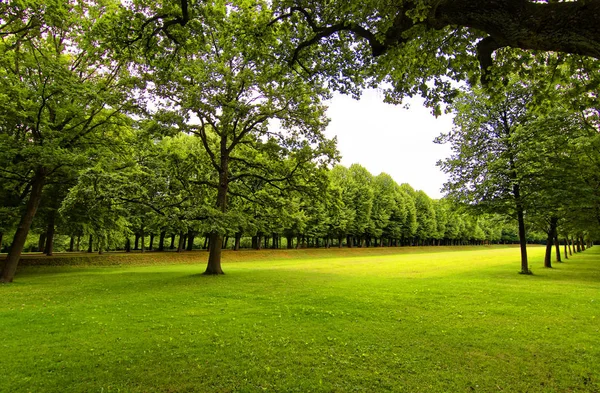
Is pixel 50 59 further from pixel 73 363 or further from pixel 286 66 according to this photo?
pixel 73 363

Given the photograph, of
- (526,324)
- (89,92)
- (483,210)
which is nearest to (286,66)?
(526,324)

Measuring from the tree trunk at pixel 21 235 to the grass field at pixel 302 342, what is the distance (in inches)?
208

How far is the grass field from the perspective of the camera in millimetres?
5328

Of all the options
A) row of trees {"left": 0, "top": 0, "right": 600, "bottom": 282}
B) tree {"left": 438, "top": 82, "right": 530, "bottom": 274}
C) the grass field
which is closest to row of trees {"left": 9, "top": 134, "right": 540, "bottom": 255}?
row of trees {"left": 0, "top": 0, "right": 600, "bottom": 282}

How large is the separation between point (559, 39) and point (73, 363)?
9.30 m

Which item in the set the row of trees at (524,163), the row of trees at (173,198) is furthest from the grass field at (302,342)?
the row of trees at (524,163)

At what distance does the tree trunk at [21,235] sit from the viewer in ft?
57.1

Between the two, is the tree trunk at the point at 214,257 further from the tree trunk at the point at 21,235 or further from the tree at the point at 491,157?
the tree at the point at 491,157

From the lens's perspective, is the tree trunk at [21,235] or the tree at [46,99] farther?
the tree trunk at [21,235]

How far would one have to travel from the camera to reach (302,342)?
731 cm

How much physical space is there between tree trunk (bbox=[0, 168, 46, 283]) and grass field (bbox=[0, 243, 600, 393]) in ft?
17.3

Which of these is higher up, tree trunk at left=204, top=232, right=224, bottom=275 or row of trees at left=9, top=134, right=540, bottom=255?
row of trees at left=9, top=134, right=540, bottom=255

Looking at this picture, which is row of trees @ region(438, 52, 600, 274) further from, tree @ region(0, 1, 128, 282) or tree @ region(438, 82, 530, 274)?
tree @ region(0, 1, 128, 282)

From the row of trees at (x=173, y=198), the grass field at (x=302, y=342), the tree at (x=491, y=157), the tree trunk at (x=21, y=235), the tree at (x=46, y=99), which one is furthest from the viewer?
the tree at (x=491, y=157)
